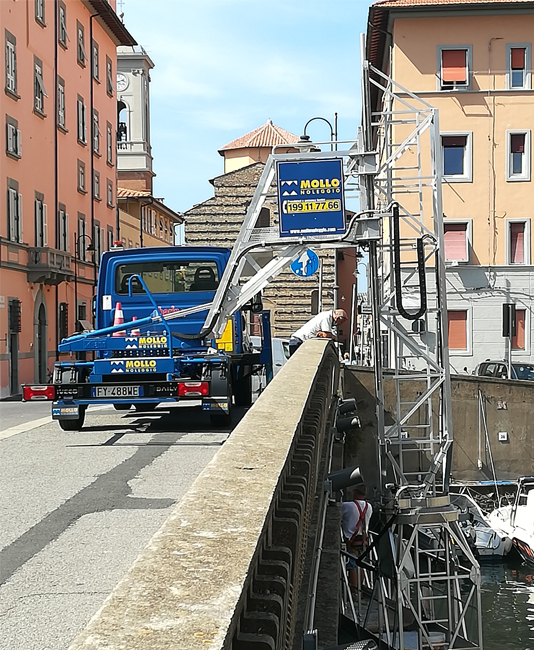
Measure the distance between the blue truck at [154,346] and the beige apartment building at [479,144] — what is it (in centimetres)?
2384

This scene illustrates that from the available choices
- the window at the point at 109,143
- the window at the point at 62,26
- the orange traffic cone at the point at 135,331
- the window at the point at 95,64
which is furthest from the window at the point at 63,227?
the orange traffic cone at the point at 135,331

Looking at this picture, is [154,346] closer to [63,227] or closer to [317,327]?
[317,327]

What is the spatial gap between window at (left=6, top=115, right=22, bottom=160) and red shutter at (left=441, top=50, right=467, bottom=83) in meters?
16.9

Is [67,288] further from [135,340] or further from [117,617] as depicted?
[117,617]

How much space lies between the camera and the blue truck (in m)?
12.0

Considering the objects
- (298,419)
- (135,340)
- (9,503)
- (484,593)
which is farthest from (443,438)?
(298,419)

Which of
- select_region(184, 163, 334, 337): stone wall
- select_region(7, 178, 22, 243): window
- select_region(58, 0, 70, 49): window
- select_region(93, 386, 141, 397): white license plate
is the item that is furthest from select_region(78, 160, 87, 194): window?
select_region(93, 386, 141, 397): white license plate

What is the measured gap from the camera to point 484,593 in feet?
81.7

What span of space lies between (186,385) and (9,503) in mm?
4336

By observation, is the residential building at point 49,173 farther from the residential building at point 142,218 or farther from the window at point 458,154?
the window at point 458,154

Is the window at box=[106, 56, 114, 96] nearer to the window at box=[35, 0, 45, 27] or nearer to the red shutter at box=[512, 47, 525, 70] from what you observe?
the window at box=[35, 0, 45, 27]

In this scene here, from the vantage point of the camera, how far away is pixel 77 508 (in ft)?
24.3

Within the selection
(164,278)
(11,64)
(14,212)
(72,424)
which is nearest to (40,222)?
(14,212)

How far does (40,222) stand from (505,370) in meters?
16.8
